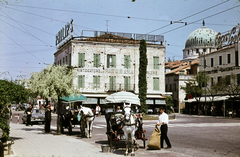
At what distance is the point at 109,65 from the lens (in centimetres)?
5003

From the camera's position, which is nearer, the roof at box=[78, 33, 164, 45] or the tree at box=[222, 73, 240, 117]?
the tree at box=[222, 73, 240, 117]

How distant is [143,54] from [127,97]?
93.7 ft

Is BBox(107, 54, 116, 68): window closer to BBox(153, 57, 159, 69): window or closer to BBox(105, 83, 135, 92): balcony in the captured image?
BBox(105, 83, 135, 92): balcony

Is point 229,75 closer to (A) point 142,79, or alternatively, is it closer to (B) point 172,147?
(A) point 142,79

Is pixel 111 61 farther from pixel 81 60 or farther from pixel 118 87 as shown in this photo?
pixel 81 60

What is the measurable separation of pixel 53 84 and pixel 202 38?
289 feet

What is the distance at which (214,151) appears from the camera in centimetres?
1191

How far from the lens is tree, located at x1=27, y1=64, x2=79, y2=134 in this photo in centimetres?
1912

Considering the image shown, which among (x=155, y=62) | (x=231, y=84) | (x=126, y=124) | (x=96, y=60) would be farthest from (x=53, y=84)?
(x=231, y=84)

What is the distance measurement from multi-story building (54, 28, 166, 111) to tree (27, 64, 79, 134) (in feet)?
88.9

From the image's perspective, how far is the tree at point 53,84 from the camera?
1912 cm

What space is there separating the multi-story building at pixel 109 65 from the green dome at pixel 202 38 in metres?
51.2

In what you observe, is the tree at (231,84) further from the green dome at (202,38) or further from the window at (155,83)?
the green dome at (202,38)

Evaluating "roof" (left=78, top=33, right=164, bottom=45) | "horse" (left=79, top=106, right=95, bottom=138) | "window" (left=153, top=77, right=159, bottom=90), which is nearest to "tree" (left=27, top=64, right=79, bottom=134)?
"horse" (left=79, top=106, right=95, bottom=138)
